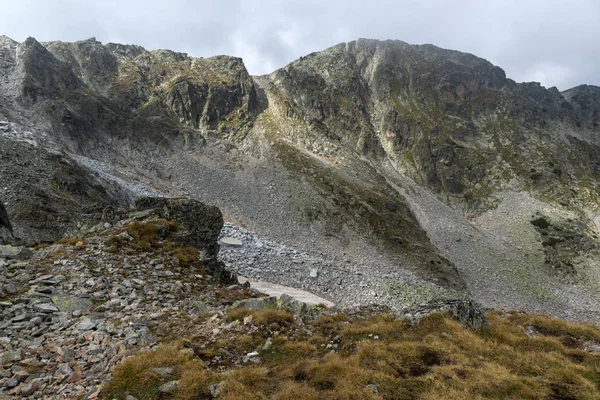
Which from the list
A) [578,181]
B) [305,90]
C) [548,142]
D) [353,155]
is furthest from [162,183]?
[548,142]

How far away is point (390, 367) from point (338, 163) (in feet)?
271

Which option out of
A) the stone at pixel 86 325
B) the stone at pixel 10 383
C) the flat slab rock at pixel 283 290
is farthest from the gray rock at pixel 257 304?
the flat slab rock at pixel 283 290

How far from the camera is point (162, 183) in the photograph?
69625 mm

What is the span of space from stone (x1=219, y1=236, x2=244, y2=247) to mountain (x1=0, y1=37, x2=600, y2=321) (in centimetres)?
175

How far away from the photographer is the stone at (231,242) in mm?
45425

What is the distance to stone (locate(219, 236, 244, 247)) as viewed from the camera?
149ft

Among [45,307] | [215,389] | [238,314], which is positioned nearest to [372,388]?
[215,389]

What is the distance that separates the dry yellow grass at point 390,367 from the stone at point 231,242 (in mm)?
32349

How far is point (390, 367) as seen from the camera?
34.9ft

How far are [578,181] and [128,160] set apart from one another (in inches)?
5152

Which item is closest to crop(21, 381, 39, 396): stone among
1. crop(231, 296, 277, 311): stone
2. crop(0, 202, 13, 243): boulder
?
crop(231, 296, 277, 311): stone

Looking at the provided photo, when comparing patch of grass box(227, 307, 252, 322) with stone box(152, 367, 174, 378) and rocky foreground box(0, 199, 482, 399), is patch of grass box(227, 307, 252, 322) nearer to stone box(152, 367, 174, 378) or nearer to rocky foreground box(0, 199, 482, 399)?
rocky foreground box(0, 199, 482, 399)

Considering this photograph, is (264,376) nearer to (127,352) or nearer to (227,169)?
(127,352)

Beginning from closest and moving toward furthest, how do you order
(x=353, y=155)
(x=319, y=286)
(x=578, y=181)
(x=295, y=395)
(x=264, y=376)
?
1. (x=295, y=395)
2. (x=264, y=376)
3. (x=319, y=286)
4. (x=353, y=155)
5. (x=578, y=181)
